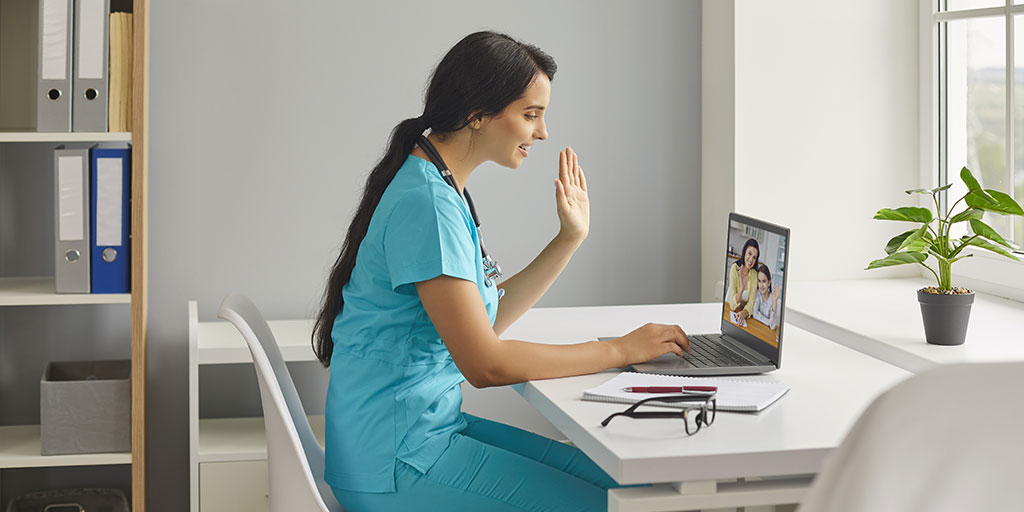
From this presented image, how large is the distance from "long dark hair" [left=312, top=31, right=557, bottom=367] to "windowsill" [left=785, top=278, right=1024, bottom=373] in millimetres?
806

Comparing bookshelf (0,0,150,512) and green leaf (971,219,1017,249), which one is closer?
green leaf (971,219,1017,249)

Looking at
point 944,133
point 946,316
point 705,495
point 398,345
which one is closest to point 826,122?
point 944,133

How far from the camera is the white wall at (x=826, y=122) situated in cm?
262

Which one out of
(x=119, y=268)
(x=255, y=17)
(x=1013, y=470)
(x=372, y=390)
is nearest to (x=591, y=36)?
(x=255, y=17)

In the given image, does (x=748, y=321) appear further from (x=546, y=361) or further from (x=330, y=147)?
(x=330, y=147)

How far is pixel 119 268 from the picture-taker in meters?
2.26

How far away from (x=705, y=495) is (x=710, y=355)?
50 cm

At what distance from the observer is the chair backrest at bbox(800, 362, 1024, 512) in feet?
1.35

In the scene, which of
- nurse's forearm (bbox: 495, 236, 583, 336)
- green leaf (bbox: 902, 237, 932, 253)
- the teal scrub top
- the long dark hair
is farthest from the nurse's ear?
green leaf (bbox: 902, 237, 932, 253)

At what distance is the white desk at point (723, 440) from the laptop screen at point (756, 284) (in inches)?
2.9

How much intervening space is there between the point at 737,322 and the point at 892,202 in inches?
45.3

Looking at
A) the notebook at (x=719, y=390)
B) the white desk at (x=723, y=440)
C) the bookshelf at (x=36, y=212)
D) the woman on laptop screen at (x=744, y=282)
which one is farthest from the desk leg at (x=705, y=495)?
the bookshelf at (x=36, y=212)

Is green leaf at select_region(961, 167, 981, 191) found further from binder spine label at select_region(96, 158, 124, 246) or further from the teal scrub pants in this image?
binder spine label at select_region(96, 158, 124, 246)

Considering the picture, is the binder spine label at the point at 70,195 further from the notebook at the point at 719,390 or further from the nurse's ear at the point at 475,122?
the notebook at the point at 719,390
